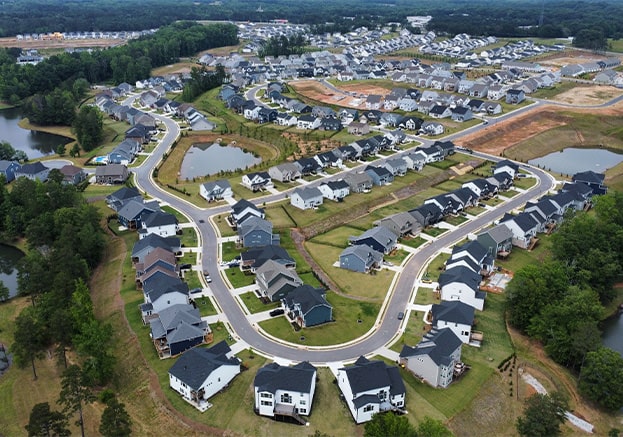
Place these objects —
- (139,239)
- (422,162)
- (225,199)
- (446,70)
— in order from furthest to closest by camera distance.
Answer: (446,70) → (422,162) → (225,199) → (139,239)

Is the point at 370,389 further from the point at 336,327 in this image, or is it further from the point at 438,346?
the point at 336,327

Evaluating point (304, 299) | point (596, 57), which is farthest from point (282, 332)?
point (596, 57)

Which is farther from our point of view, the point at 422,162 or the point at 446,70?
the point at 446,70

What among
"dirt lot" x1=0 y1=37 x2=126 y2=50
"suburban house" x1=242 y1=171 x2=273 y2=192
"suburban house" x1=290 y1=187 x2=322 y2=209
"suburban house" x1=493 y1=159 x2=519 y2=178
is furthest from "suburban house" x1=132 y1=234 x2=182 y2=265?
"dirt lot" x1=0 y1=37 x2=126 y2=50

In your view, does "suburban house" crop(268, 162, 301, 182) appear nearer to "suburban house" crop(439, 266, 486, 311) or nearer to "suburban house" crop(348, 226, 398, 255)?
"suburban house" crop(348, 226, 398, 255)

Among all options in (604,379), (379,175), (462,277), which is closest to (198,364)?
(462,277)

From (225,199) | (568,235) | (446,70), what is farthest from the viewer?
(446,70)

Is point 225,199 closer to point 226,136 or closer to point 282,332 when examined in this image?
point 282,332

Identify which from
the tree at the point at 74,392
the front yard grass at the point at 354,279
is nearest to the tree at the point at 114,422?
the tree at the point at 74,392

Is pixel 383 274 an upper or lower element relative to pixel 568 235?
lower
